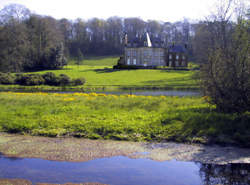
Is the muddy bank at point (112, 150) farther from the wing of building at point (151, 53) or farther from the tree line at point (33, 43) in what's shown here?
the wing of building at point (151, 53)

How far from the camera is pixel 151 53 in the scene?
71.1m

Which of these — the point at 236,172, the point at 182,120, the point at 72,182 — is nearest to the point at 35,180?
the point at 72,182

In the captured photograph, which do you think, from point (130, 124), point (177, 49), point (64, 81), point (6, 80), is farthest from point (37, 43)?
point (130, 124)

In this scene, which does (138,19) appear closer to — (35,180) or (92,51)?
(92,51)

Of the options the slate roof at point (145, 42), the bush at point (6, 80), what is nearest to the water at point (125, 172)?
the bush at point (6, 80)

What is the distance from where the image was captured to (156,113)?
10.6 metres

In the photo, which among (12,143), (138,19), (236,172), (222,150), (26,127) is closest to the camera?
(236,172)

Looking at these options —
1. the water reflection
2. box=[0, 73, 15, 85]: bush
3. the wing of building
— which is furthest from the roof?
the water reflection

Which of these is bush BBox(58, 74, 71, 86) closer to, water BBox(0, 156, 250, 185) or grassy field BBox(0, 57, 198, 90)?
grassy field BBox(0, 57, 198, 90)

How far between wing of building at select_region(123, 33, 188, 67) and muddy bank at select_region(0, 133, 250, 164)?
63741 mm

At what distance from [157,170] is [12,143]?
4.38 metres

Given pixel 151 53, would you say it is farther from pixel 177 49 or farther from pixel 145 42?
pixel 177 49

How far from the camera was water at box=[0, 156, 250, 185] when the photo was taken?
5.38 meters

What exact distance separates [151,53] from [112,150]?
214 ft
